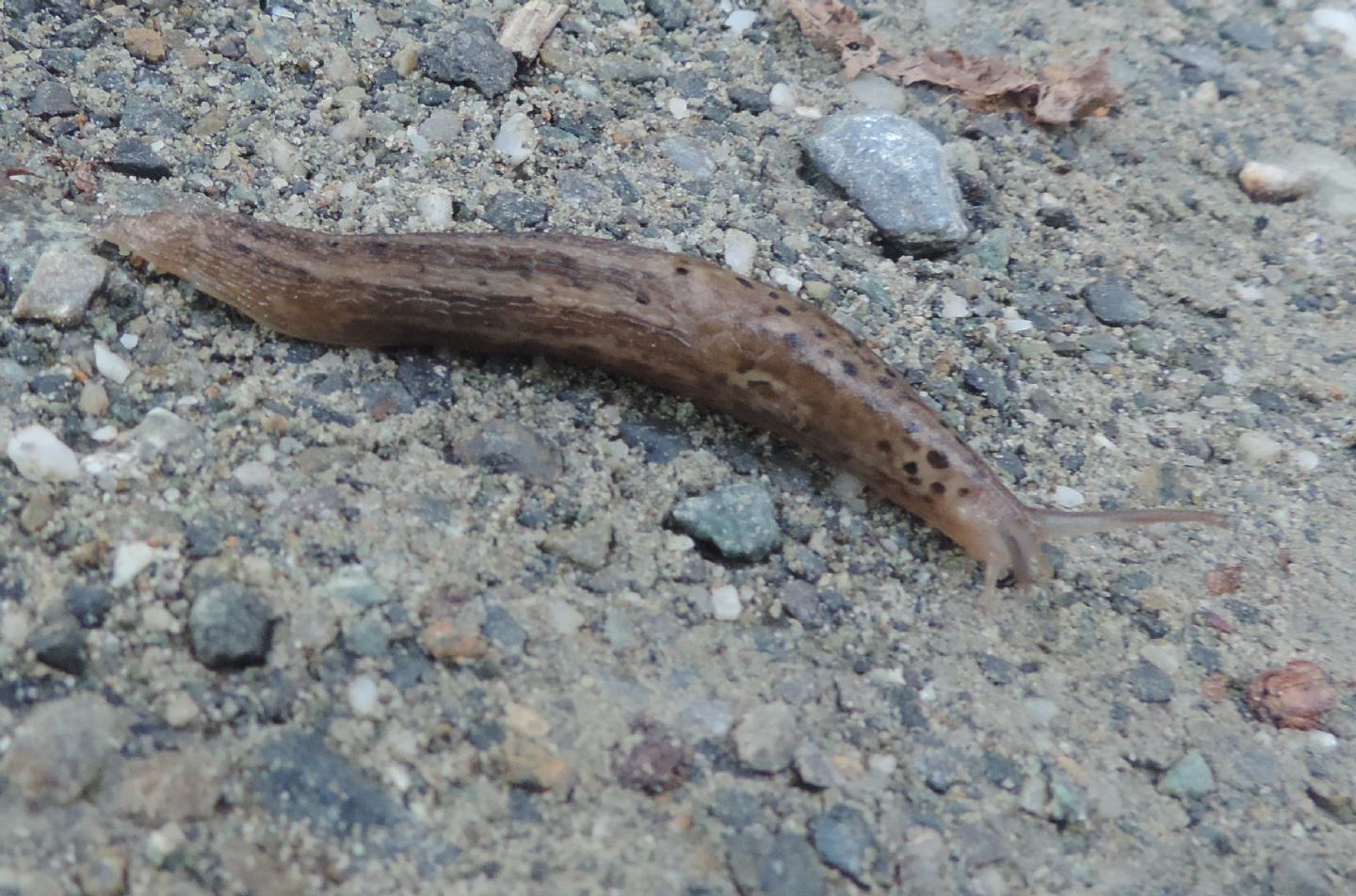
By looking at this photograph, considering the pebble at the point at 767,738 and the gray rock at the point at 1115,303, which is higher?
the gray rock at the point at 1115,303

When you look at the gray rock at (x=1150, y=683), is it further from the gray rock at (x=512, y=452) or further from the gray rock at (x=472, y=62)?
the gray rock at (x=472, y=62)

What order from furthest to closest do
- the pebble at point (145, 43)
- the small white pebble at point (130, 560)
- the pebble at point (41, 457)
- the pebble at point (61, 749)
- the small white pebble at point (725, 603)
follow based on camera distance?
the pebble at point (145, 43) < the small white pebble at point (725, 603) < the pebble at point (41, 457) < the small white pebble at point (130, 560) < the pebble at point (61, 749)

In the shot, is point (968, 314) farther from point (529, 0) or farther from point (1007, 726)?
point (529, 0)

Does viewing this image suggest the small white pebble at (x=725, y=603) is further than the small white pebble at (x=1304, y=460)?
No

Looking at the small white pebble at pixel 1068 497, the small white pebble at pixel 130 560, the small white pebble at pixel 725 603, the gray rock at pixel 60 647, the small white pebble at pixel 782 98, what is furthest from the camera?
the small white pebble at pixel 782 98

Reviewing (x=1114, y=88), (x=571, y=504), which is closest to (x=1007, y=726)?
(x=571, y=504)

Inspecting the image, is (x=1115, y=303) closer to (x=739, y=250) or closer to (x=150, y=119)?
(x=739, y=250)

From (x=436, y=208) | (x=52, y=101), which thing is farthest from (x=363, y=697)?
(x=52, y=101)

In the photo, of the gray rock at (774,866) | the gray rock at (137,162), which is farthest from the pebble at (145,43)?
the gray rock at (774,866)
